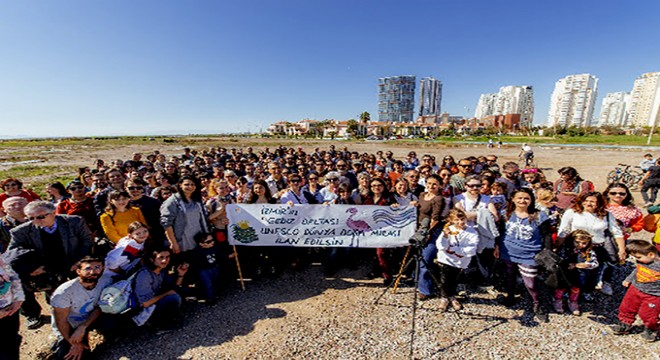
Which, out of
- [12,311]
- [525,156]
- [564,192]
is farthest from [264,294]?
[525,156]

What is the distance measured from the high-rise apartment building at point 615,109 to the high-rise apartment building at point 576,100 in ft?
103

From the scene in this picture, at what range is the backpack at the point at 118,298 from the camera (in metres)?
3.36

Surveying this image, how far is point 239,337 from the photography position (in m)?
3.78

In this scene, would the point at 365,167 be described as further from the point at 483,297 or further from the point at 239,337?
the point at 239,337

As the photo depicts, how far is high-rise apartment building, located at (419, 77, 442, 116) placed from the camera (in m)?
167

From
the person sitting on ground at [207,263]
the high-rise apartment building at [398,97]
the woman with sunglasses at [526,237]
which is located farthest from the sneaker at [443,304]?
the high-rise apartment building at [398,97]

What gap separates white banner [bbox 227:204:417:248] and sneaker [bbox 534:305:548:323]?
213 centimetres

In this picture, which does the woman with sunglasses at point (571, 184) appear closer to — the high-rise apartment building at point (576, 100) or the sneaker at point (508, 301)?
the sneaker at point (508, 301)

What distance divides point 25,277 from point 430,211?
596 cm

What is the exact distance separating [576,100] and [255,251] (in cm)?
16576

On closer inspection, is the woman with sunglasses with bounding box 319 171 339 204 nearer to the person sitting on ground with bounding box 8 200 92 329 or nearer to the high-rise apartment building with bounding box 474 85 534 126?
the person sitting on ground with bounding box 8 200 92 329

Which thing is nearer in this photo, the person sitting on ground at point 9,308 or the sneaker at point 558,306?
the person sitting on ground at point 9,308

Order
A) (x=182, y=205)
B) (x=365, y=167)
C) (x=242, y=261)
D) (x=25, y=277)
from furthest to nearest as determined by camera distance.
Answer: (x=365, y=167)
(x=242, y=261)
(x=182, y=205)
(x=25, y=277)

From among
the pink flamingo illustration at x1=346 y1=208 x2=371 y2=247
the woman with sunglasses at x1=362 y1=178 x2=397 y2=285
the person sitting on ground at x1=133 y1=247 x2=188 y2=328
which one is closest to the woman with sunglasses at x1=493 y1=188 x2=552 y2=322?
the woman with sunglasses at x1=362 y1=178 x2=397 y2=285
